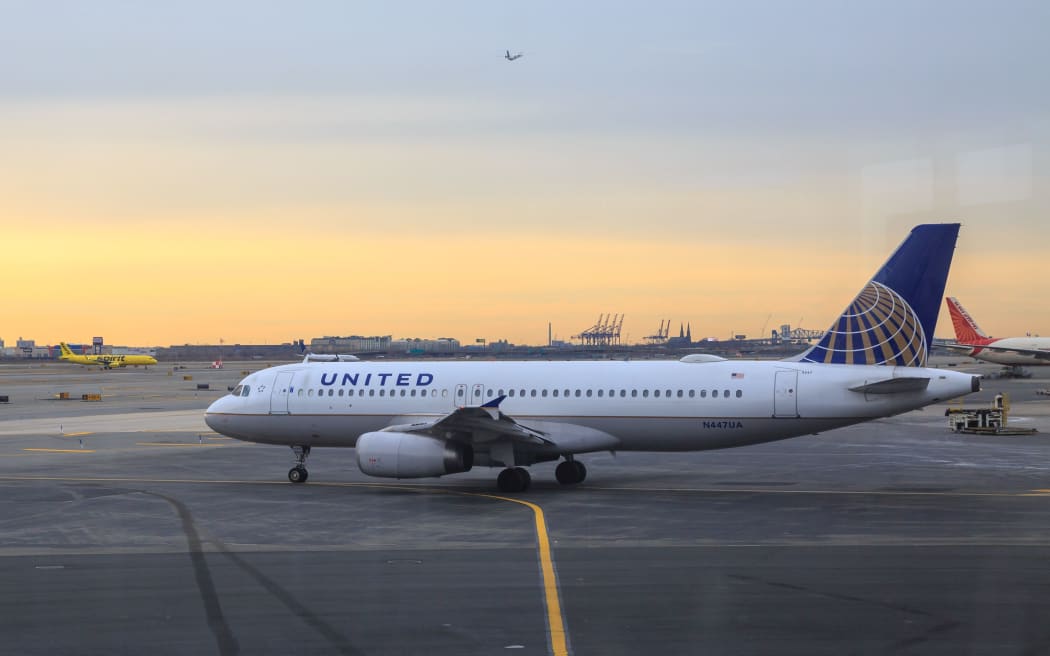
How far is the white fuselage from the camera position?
27.5 metres

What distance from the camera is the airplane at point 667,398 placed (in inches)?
1077

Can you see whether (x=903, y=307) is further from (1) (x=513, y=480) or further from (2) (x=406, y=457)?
(2) (x=406, y=457)

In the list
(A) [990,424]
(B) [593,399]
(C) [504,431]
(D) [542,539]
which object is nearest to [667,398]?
(B) [593,399]

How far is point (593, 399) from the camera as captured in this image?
2952 centimetres

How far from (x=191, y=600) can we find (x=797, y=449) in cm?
2921

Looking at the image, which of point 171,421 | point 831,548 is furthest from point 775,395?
point 171,421

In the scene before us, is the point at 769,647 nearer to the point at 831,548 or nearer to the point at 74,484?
the point at 831,548

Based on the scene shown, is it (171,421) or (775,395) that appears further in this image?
(171,421)

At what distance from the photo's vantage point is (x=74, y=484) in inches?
1185

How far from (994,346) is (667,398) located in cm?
8208

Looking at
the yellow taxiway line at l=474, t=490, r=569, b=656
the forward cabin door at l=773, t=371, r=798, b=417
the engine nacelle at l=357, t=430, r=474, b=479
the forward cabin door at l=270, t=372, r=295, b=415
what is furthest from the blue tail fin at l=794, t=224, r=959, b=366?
the forward cabin door at l=270, t=372, r=295, b=415

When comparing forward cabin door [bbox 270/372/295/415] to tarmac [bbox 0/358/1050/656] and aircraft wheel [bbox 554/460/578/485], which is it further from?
aircraft wheel [bbox 554/460/578/485]

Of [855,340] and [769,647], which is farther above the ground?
[855,340]

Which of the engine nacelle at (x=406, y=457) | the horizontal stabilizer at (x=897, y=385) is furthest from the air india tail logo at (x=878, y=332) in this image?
the engine nacelle at (x=406, y=457)
